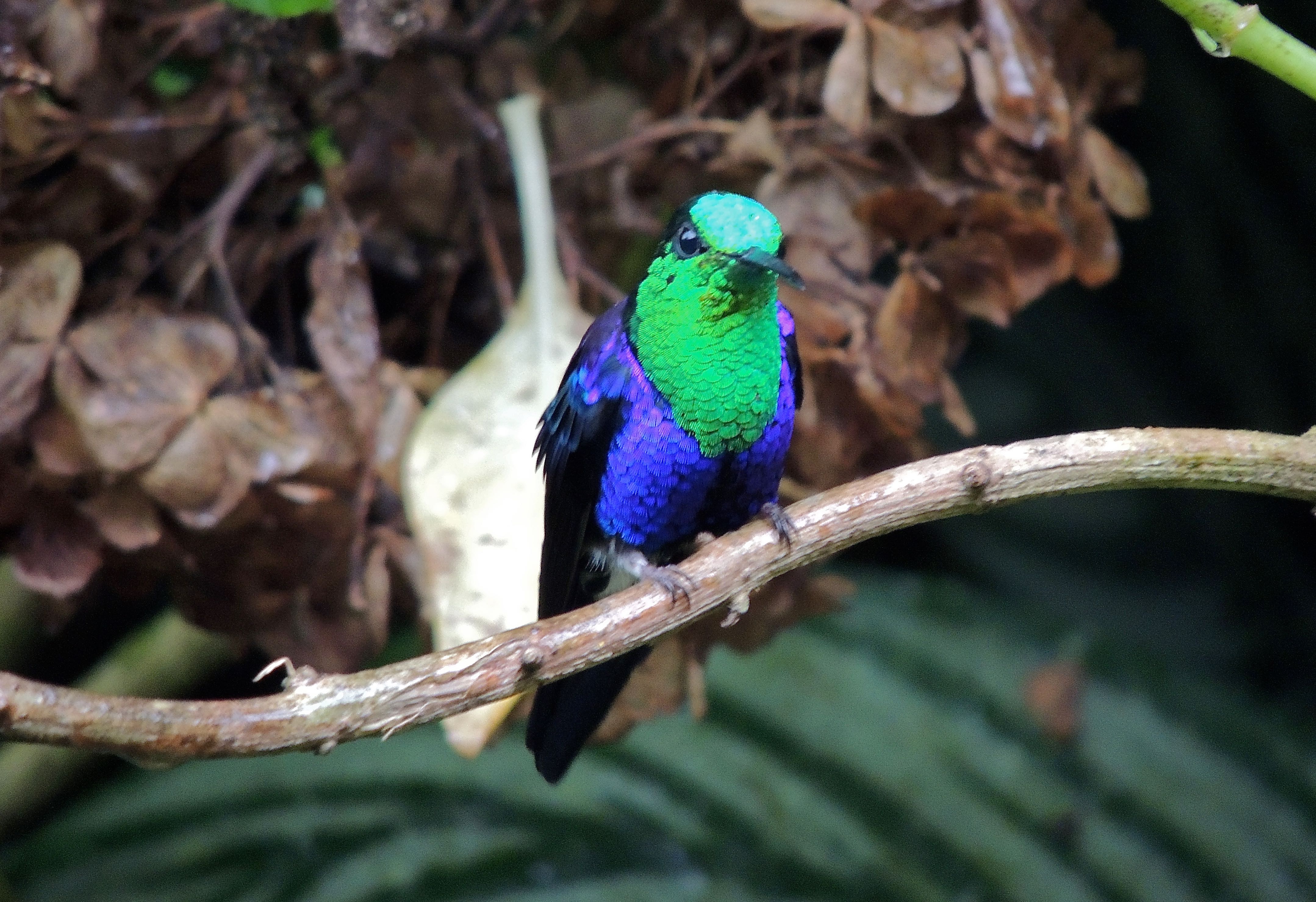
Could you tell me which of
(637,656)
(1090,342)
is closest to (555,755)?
(637,656)

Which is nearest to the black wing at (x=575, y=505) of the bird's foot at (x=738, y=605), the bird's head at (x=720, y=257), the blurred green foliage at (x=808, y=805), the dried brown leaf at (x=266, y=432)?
the bird's head at (x=720, y=257)

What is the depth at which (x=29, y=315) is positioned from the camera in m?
1.65

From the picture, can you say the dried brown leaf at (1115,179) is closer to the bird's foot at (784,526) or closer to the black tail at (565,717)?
the bird's foot at (784,526)

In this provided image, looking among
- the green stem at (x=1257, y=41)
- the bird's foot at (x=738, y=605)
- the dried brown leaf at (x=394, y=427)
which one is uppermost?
the green stem at (x=1257, y=41)

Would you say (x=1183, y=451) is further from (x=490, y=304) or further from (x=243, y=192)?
(x=243, y=192)

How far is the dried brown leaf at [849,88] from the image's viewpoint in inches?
66.9

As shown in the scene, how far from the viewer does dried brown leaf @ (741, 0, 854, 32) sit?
67.1 inches

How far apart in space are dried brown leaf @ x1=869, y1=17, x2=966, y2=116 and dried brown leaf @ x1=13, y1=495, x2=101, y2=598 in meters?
1.34

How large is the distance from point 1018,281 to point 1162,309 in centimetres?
135

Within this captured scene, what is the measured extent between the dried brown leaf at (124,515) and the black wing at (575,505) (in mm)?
593

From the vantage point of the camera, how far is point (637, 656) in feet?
5.79

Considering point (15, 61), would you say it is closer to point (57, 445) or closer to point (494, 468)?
point (57, 445)

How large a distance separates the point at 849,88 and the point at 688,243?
43cm

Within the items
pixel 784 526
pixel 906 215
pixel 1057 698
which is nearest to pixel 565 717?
pixel 784 526
